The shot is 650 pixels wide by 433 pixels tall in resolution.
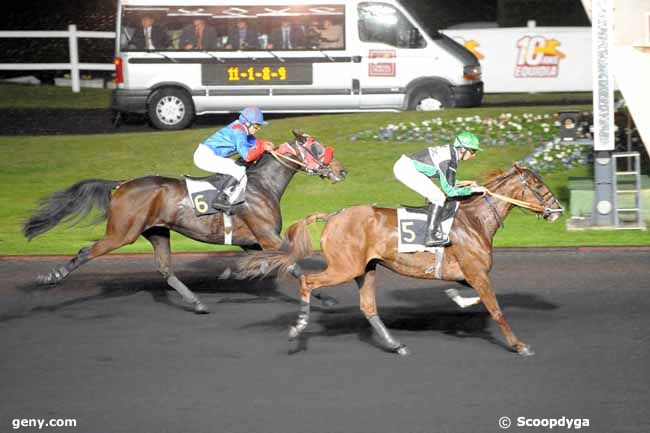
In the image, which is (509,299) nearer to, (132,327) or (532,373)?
(532,373)

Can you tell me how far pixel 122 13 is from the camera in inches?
904

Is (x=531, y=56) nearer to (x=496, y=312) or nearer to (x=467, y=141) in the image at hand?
(x=467, y=141)

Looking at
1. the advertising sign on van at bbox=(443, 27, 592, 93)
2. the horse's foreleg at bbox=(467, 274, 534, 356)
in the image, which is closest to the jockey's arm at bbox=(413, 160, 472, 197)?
the horse's foreleg at bbox=(467, 274, 534, 356)

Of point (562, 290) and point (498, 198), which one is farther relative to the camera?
point (562, 290)

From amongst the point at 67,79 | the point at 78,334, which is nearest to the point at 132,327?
the point at 78,334

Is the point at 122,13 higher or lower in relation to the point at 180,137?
higher

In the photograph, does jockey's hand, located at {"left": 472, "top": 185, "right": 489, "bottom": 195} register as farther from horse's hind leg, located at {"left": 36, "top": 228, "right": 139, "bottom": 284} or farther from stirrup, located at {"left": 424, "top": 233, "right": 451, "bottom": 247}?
horse's hind leg, located at {"left": 36, "top": 228, "right": 139, "bottom": 284}

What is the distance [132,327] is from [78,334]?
0.55 metres

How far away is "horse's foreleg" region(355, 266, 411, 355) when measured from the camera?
32.8ft

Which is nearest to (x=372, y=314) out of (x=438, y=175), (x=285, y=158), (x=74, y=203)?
(x=438, y=175)

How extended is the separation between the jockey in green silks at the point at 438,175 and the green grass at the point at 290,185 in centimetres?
525

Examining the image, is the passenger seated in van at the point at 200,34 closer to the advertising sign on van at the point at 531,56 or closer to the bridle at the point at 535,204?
the advertising sign on van at the point at 531,56

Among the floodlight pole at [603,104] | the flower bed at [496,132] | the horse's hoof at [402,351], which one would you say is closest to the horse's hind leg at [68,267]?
the horse's hoof at [402,351]

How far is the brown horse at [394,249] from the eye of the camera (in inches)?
395
